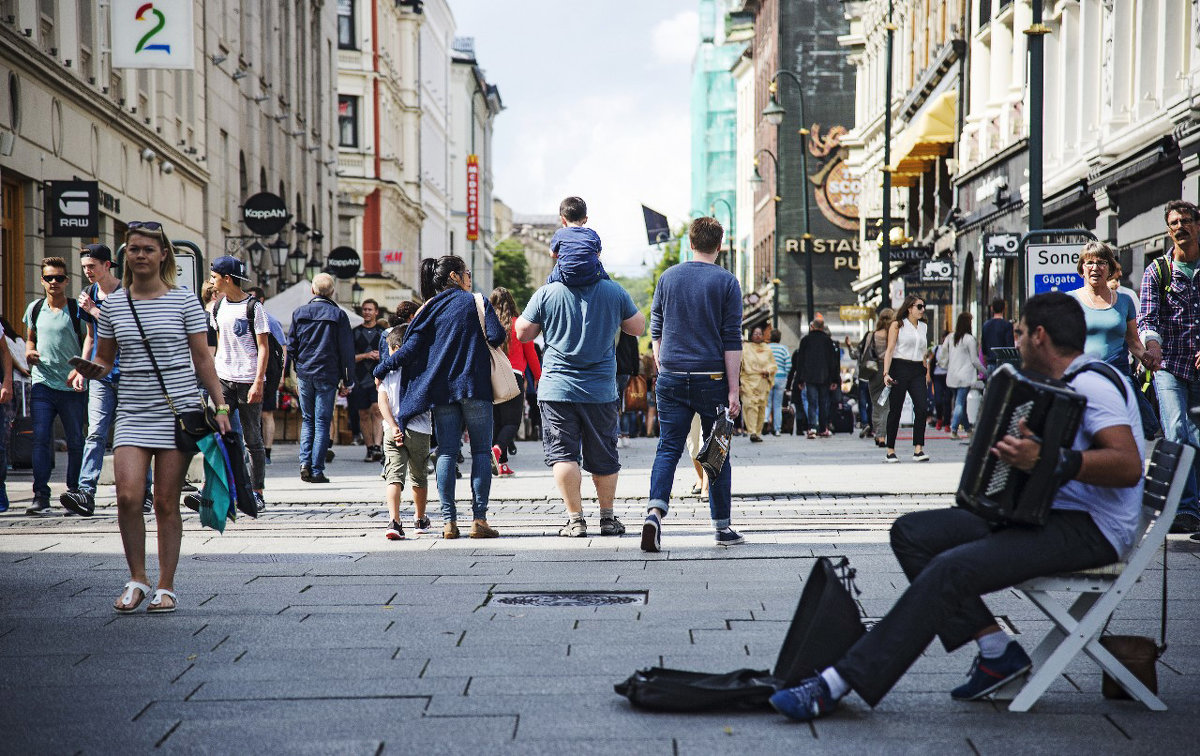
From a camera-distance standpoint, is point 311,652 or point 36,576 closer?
point 311,652

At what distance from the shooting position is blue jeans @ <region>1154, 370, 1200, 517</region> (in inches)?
368

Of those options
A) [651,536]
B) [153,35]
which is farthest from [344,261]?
[651,536]

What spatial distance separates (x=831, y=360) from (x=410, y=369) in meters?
14.7

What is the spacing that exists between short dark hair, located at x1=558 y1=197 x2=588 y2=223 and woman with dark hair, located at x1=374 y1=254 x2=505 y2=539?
71 cm

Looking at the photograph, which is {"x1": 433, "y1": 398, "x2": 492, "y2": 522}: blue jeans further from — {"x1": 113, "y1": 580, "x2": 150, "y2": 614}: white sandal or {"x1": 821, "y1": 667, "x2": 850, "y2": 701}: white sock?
{"x1": 821, "y1": 667, "x2": 850, "y2": 701}: white sock

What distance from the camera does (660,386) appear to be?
9477mm

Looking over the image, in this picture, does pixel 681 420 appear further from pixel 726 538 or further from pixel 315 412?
pixel 315 412

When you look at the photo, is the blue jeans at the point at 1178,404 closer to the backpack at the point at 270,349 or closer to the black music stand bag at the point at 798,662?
the black music stand bag at the point at 798,662

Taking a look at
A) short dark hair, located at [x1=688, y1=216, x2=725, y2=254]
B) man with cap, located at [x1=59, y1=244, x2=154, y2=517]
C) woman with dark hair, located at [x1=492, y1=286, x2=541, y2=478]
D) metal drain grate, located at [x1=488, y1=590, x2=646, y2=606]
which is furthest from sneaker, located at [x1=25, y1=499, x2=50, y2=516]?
metal drain grate, located at [x1=488, y1=590, x2=646, y2=606]

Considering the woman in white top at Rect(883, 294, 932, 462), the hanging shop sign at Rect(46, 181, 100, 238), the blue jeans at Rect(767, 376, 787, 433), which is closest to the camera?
the woman in white top at Rect(883, 294, 932, 462)

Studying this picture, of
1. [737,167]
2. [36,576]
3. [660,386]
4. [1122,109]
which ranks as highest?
[737,167]

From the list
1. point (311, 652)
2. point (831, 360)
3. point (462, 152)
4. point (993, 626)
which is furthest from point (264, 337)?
point (462, 152)

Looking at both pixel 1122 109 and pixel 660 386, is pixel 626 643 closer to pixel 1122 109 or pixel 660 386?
pixel 660 386

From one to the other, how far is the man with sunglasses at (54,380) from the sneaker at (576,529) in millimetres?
4137
